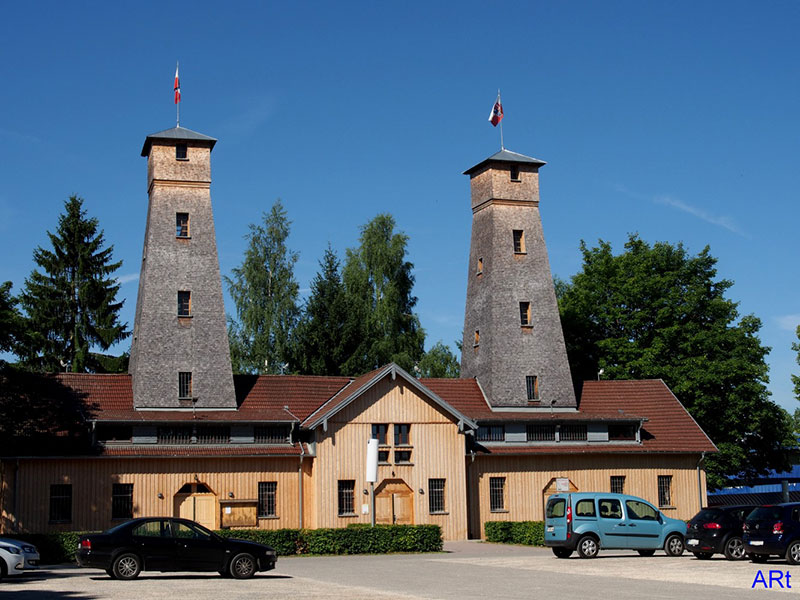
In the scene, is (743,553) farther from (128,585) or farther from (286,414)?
(286,414)

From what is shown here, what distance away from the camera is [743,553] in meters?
27.0

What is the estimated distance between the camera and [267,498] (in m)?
39.6

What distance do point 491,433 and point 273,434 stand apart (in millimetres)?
9269

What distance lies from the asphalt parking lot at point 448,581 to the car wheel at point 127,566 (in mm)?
288

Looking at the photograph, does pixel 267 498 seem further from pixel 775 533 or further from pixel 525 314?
pixel 775 533

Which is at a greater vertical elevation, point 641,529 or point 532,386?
point 532,386

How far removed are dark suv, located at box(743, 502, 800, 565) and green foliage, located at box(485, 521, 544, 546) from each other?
10.5 m

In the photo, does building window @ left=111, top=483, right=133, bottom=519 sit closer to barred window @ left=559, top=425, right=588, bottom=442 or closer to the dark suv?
barred window @ left=559, top=425, right=588, bottom=442

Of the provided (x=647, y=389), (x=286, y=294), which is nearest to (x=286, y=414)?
(x=647, y=389)

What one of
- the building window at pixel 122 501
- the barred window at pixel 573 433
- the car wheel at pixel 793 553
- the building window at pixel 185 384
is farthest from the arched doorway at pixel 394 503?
the car wheel at pixel 793 553

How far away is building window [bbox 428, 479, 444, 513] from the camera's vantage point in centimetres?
4088

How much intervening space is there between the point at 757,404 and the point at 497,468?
1640cm

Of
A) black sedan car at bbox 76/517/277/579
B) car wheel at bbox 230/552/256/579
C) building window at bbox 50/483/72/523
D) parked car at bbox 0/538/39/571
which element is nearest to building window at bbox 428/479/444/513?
building window at bbox 50/483/72/523

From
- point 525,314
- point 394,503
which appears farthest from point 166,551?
point 525,314
